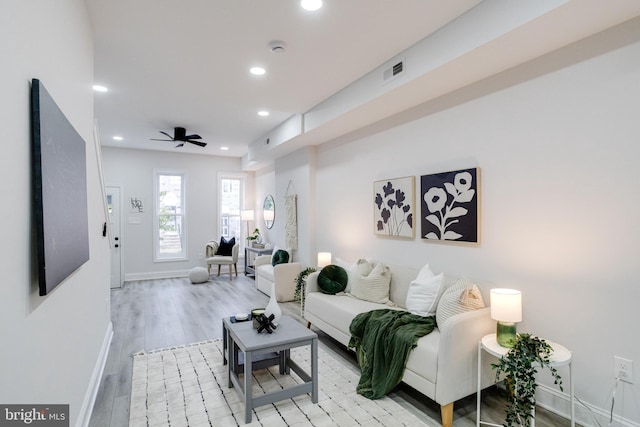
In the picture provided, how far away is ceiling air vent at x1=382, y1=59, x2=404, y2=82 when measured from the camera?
301 centimetres

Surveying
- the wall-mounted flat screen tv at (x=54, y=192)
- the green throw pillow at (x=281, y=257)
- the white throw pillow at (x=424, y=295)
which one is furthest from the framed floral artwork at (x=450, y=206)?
the green throw pillow at (x=281, y=257)

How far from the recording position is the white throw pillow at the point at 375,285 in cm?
357

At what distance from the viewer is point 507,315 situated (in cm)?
229

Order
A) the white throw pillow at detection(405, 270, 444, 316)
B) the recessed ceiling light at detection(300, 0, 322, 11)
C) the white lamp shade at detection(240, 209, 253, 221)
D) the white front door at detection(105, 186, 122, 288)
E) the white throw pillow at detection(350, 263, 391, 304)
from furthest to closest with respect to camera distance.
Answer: the white lamp shade at detection(240, 209, 253, 221) → the white front door at detection(105, 186, 122, 288) → the white throw pillow at detection(350, 263, 391, 304) → the white throw pillow at detection(405, 270, 444, 316) → the recessed ceiling light at detection(300, 0, 322, 11)

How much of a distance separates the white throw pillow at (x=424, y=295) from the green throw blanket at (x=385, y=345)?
0.09m

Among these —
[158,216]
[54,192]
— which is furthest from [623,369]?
[158,216]

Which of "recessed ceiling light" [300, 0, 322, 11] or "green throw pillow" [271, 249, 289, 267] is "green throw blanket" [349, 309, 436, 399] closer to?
"recessed ceiling light" [300, 0, 322, 11]

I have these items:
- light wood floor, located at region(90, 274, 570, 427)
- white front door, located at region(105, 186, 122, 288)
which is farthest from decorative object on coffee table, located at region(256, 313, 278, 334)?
white front door, located at region(105, 186, 122, 288)

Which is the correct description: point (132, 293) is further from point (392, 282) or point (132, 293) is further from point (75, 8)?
point (75, 8)

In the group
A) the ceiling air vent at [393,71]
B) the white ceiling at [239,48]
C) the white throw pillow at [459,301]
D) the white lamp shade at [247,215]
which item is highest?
the white ceiling at [239,48]

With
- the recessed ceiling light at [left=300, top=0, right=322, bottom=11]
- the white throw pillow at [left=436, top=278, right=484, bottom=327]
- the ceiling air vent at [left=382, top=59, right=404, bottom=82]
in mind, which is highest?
the recessed ceiling light at [left=300, top=0, right=322, bottom=11]

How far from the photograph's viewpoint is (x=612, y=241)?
2152mm

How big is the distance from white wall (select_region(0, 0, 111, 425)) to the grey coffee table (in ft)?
3.19

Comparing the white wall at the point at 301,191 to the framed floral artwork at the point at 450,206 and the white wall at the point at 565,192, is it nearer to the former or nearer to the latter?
the framed floral artwork at the point at 450,206
